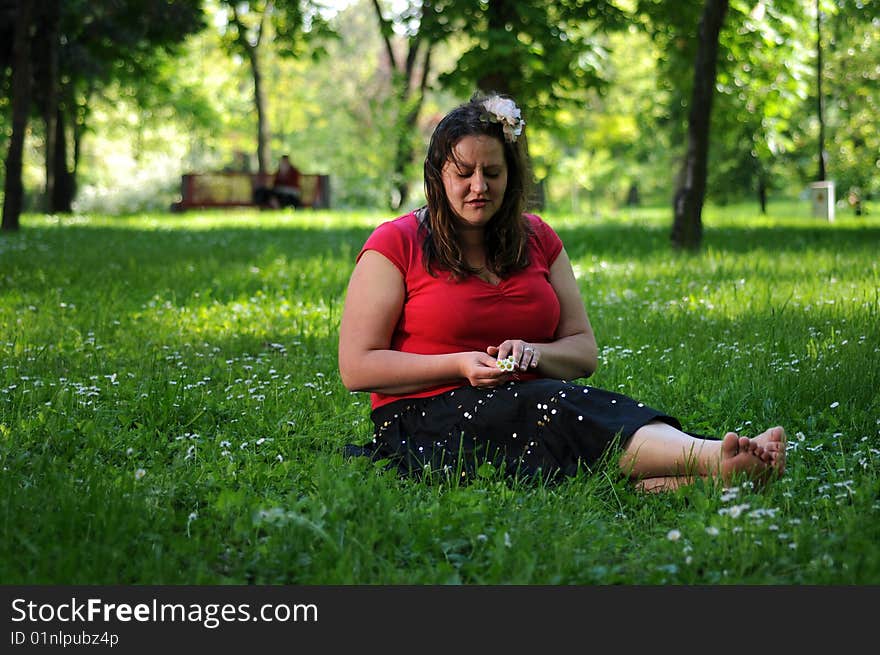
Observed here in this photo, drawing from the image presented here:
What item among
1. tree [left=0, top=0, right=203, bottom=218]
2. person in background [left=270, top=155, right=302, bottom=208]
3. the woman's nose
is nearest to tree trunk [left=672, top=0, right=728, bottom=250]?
the woman's nose

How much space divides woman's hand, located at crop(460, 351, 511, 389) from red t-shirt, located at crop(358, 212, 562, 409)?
0.25 m

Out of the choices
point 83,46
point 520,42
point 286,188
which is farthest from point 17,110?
point 286,188

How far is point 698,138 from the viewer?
14.0 meters

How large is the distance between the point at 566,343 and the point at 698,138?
1008cm

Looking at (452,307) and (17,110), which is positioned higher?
(17,110)

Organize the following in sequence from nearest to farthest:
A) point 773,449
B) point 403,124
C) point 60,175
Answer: point 773,449
point 60,175
point 403,124

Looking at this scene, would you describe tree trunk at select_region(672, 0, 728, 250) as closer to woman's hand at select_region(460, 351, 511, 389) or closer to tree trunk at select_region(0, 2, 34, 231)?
woman's hand at select_region(460, 351, 511, 389)

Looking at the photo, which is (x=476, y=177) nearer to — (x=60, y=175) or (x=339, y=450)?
(x=339, y=450)

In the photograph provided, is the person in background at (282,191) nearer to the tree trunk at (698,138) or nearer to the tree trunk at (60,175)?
the tree trunk at (60,175)

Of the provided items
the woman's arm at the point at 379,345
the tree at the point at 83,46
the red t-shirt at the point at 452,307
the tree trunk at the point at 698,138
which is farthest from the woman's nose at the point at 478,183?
the tree at the point at 83,46

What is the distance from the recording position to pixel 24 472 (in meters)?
4.23

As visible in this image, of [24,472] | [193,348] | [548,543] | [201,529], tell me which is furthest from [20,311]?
[548,543]

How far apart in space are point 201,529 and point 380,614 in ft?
2.94

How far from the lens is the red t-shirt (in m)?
4.43
